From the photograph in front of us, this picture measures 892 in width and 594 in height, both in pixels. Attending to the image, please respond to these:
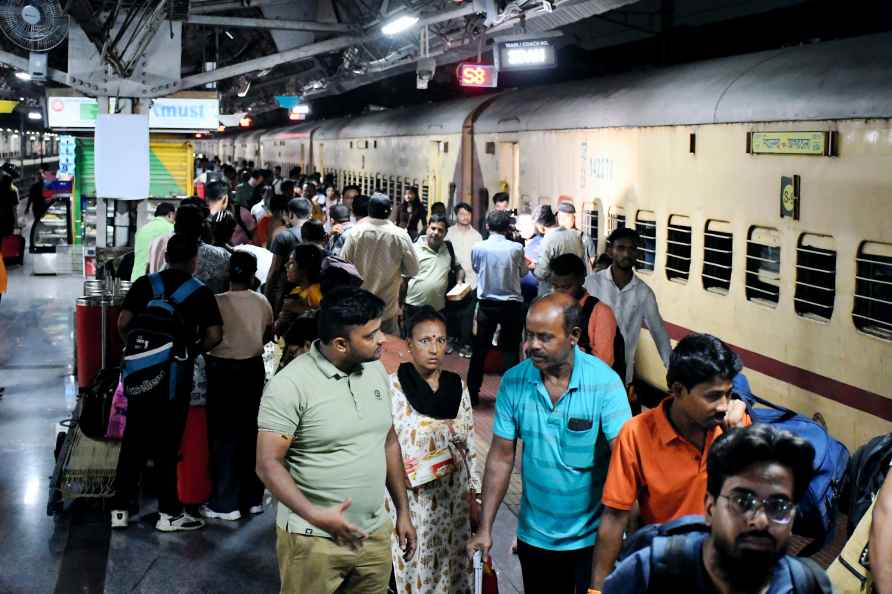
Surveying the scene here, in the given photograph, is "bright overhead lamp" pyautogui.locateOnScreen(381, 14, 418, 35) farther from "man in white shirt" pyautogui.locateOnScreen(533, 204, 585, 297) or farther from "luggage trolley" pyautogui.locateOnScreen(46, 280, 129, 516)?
"luggage trolley" pyautogui.locateOnScreen(46, 280, 129, 516)

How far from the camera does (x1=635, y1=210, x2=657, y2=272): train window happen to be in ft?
35.8

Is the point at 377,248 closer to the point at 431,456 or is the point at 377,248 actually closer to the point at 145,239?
the point at 145,239

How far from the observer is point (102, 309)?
369 inches

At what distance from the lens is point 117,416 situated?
7789 millimetres

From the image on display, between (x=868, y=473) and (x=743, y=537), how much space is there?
1.42 meters

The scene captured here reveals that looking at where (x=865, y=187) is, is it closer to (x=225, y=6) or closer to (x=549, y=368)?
(x=549, y=368)

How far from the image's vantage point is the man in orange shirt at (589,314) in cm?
685

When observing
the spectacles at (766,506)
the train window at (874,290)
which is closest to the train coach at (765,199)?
the train window at (874,290)

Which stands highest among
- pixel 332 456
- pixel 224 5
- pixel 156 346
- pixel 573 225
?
pixel 224 5

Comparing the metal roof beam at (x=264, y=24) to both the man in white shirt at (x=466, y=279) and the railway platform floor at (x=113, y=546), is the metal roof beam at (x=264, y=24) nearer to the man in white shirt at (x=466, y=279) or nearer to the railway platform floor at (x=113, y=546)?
the man in white shirt at (x=466, y=279)

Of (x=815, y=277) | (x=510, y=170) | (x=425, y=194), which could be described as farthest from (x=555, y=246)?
(x=425, y=194)

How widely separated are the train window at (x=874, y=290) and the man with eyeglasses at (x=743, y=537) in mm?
4630

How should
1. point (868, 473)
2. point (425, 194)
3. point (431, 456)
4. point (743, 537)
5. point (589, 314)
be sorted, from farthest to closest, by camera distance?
point (425, 194)
point (589, 314)
point (431, 456)
point (868, 473)
point (743, 537)

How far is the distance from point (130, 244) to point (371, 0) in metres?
5.28
